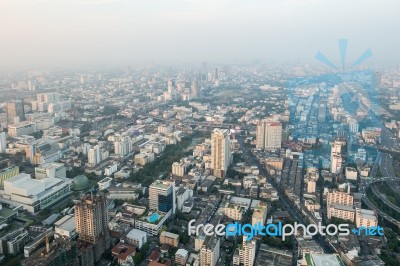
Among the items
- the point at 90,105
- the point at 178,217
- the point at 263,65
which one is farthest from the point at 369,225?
the point at 263,65

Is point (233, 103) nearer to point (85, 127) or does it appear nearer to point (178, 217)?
point (85, 127)

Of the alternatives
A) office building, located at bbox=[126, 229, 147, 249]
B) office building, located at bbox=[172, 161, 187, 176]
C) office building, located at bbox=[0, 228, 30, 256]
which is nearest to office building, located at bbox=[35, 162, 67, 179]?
office building, located at bbox=[0, 228, 30, 256]

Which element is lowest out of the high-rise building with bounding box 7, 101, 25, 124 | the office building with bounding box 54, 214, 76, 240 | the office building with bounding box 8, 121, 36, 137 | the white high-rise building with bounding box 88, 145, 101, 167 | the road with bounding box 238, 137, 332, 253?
the road with bounding box 238, 137, 332, 253

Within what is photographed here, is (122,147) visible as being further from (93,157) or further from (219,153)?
(219,153)

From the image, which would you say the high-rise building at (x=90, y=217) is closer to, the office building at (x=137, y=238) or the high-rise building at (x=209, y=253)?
the office building at (x=137, y=238)

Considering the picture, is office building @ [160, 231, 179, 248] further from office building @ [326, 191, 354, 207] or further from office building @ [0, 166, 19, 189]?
office building @ [0, 166, 19, 189]
